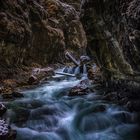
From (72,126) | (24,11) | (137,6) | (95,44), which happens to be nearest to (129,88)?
(95,44)

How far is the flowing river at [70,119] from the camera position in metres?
6.75

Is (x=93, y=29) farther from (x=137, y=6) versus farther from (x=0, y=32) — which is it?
(x=0, y=32)

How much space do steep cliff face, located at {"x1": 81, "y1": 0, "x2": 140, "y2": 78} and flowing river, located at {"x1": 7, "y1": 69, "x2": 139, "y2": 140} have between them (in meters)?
1.36

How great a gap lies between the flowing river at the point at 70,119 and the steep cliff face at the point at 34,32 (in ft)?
11.3

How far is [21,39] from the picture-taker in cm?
1270

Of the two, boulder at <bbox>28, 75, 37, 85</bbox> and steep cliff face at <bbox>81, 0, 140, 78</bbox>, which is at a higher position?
steep cliff face at <bbox>81, 0, 140, 78</bbox>

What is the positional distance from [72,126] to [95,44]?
3414 millimetres

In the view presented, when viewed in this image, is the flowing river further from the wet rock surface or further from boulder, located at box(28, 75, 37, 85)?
boulder, located at box(28, 75, 37, 85)

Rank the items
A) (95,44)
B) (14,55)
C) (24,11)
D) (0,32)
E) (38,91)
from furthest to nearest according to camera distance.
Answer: (24,11) → (14,55) → (0,32) → (38,91) → (95,44)

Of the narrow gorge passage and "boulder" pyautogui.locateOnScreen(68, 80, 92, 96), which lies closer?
the narrow gorge passage

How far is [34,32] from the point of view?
16062mm

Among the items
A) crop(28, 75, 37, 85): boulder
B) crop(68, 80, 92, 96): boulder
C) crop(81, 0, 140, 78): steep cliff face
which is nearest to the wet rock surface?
crop(81, 0, 140, 78): steep cliff face

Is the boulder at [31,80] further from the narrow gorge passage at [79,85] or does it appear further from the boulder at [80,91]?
the boulder at [80,91]

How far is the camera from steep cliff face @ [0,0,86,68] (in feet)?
39.7
